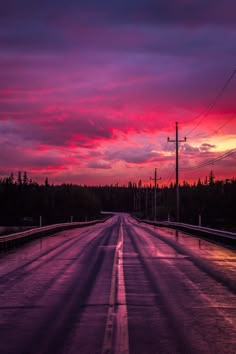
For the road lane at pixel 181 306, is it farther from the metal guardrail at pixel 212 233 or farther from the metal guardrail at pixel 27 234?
the metal guardrail at pixel 212 233

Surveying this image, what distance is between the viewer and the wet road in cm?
795

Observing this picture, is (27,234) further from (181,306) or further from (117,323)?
(117,323)

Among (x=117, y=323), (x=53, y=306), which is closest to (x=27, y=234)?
(x=53, y=306)

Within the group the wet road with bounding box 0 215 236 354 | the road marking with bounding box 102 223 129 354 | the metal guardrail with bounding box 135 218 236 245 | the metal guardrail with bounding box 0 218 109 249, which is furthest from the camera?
the metal guardrail with bounding box 135 218 236 245

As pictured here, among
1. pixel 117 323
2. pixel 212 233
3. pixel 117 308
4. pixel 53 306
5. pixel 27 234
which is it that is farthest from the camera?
pixel 27 234

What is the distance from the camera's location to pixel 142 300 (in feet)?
39.6

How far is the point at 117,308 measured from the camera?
1098 centimetres

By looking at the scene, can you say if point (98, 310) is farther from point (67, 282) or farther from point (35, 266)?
point (35, 266)

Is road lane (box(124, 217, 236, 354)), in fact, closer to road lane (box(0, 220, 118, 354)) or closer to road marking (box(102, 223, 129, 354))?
road marking (box(102, 223, 129, 354))

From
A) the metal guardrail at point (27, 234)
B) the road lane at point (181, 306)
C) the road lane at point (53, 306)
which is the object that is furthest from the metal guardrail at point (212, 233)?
the road lane at point (53, 306)

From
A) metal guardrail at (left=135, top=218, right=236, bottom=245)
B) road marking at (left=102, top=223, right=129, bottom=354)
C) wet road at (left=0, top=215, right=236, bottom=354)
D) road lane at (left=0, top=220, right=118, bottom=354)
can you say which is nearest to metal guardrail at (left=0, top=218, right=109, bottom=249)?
road lane at (left=0, top=220, right=118, bottom=354)

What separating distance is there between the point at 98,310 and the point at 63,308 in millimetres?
726

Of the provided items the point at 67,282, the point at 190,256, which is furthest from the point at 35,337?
the point at 190,256

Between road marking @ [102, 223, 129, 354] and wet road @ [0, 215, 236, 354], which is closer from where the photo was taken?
road marking @ [102, 223, 129, 354]
